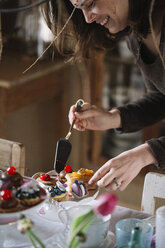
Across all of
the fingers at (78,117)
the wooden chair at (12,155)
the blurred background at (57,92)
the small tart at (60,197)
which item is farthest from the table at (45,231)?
the blurred background at (57,92)

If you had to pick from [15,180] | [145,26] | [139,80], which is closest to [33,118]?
[139,80]

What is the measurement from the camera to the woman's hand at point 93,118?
1.61 meters

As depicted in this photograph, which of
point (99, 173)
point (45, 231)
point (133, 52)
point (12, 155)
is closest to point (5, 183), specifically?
point (45, 231)

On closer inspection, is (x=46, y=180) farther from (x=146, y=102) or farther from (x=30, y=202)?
(x=146, y=102)

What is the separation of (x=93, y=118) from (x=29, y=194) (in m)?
0.69

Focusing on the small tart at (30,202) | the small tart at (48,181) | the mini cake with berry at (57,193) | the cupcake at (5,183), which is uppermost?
the cupcake at (5,183)

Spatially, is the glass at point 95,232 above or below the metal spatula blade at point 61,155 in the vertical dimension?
below

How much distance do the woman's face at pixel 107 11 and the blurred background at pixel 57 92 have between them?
52.9 inches

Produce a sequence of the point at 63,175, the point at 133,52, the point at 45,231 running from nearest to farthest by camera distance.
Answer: the point at 45,231
the point at 63,175
the point at 133,52

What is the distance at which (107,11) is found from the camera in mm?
1354

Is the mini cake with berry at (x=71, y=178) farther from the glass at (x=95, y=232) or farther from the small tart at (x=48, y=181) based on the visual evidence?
the glass at (x=95, y=232)

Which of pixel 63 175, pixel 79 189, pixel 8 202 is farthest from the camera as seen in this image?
pixel 63 175

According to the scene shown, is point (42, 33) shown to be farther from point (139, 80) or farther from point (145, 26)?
point (145, 26)

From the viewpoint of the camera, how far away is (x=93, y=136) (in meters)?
3.18
